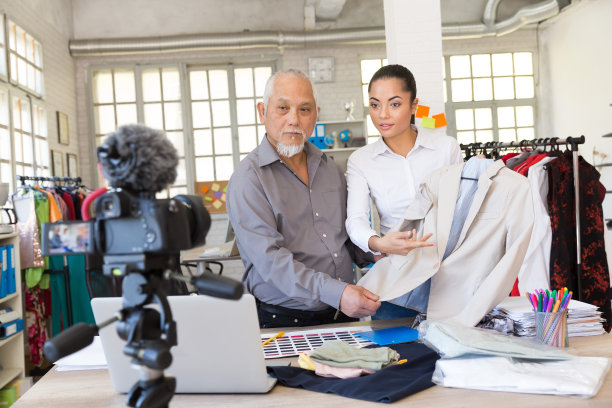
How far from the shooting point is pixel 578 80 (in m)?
8.15

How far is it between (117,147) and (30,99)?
6.71 meters

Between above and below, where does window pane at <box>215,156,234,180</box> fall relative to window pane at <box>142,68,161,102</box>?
below

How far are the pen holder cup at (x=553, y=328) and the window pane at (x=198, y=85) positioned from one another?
7884mm

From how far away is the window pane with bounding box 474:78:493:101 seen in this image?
920cm

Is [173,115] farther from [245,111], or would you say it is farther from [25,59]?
[25,59]

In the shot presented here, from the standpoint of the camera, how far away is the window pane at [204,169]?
8969 mm

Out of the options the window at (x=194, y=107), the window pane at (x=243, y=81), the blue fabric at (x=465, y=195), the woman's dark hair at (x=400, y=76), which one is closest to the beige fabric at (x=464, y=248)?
the blue fabric at (x=465, y=195)

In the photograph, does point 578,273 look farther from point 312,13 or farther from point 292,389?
point 312,13

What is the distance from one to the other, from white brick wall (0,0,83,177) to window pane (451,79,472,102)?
5.73 meters

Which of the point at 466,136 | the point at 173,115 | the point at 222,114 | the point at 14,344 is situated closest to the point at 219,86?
the point at 222,114

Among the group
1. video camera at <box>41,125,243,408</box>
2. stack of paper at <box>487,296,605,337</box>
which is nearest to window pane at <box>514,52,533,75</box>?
stack of paper at <box>487,296,605,337</box>

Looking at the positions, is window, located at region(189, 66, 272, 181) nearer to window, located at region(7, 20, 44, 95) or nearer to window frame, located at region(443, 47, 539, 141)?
window, located at region(7, 20, 44, 95)

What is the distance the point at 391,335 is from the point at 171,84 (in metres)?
7.75

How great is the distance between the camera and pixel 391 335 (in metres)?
1.82
